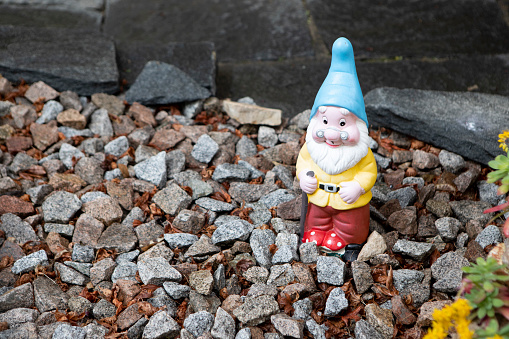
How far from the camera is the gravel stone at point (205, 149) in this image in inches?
121

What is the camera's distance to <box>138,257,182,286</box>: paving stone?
225 cm

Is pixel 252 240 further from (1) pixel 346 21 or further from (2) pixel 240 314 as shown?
(1) pixel 346 21

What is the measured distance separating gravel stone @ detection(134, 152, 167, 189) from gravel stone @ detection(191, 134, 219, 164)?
0.70 feet

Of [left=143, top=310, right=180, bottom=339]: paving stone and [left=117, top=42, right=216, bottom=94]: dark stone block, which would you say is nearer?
[left=143, top=310, right=180, bottom=339]: paving stone

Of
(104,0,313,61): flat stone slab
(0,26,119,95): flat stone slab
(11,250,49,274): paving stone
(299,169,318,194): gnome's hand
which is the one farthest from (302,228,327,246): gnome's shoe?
(104,0,313,61): flat stone slab

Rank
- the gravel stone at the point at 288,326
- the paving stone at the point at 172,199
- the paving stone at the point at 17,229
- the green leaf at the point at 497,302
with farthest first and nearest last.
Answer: the paving stone at the point at 172,199 → the paving stone at the point at 17,229 → the gravel stone at the point at 288,326 → the green leaf at the point at 497,302

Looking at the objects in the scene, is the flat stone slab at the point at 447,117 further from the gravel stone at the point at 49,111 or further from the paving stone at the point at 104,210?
the gravel stone at the point at 49,111

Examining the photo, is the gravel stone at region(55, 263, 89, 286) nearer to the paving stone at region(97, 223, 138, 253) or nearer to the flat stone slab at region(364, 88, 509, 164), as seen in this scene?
the paving stone at region(97, 223, 138, 253)

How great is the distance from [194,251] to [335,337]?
766mm

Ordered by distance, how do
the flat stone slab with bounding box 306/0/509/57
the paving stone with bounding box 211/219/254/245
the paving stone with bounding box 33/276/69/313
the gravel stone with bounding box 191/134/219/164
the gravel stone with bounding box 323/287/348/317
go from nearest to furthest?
the gravel stone with bounding box 323/287/348/317, the paving stone with bounding box 33/276/69/313, the paving stone with bounding box 211/219/254/245, the gravel stone with bounding box 191/134/219/164, the flat stone slab with bounding box 306/0/509/57

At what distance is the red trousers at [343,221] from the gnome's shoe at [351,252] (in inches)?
1.0

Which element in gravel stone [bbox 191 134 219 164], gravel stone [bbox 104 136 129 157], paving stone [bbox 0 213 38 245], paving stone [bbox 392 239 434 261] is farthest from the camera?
gravel stone [bbox 104 136 129 157]

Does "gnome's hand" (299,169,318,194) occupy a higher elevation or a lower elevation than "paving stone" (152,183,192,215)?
higher

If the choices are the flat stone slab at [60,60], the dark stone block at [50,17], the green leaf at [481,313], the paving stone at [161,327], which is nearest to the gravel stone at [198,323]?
the paving stone at [161,327]
